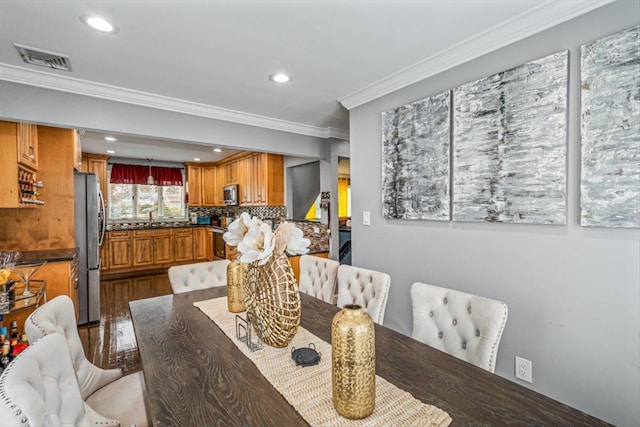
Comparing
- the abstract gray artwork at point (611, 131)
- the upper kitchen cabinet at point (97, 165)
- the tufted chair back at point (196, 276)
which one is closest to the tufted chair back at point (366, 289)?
the tufted chair back at point (196, 276)

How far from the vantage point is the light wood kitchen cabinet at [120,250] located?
5.96 meters

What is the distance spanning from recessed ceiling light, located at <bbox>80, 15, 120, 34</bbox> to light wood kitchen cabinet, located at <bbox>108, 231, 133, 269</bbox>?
507 cm

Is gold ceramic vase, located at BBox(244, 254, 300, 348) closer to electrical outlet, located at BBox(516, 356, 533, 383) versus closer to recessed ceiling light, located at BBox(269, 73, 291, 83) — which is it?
electrical outlet, located at BBox(516, 356, 533, 383)

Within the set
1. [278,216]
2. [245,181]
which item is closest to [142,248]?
[245,181]

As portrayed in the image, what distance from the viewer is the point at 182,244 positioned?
267 inches

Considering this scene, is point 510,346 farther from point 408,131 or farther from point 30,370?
point 30,370

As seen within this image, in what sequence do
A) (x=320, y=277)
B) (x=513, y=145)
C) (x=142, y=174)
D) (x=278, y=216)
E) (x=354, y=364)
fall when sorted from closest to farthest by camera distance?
(x=354, y=364)
(x=513, y=145)
(x=320, y=277)
(x=278, y=216)
(x=142, y=174)

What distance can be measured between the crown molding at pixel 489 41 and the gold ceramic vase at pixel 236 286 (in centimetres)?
194

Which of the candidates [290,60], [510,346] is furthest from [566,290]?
[290,60]

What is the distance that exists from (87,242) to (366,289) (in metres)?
3.42

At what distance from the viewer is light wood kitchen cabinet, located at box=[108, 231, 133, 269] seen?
19.6 feet

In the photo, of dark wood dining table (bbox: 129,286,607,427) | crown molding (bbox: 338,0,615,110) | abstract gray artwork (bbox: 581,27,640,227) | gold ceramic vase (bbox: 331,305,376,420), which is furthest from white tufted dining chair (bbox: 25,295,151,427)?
crown molding (bbox: 338,0,615,110)

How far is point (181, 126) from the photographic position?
10.6 feet

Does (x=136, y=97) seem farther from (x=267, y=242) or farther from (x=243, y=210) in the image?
(x=243, y=210)
